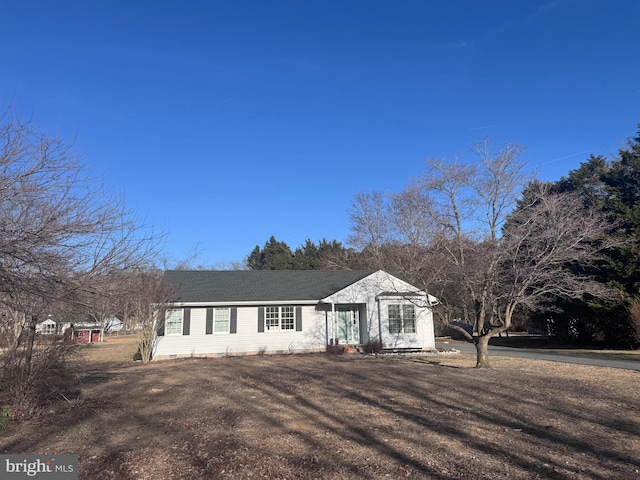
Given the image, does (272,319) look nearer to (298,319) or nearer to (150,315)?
(298,319)

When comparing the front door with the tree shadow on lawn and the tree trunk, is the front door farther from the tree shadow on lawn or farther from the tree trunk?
the tree shadow on lawn

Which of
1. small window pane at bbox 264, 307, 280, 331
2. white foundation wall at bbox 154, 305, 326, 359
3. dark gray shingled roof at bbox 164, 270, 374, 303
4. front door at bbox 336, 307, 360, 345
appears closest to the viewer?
white foundation wall at bbox 154, 305, 326, 359

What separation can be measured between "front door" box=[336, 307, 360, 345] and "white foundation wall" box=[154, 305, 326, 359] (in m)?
1.04

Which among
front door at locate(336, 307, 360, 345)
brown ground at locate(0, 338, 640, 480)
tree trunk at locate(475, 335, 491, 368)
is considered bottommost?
brown ground at locate(0, 338, 640, 480)

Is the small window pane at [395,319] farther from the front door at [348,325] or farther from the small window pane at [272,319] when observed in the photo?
the small window pane at [272,319]

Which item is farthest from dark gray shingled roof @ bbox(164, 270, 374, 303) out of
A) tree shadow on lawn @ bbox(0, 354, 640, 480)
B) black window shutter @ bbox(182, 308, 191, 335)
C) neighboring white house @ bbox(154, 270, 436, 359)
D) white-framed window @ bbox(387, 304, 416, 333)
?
tree shadow on lawn @ bbox(0, 354, 640, 480)

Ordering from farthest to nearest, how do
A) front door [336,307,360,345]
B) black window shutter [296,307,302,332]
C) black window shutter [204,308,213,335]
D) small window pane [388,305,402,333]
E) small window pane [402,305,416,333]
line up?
front door [336,307,360,345]
small window pane [402,305,416,333]
small window pane [388,305,402,333]
black window shutter [296,307,302,332]
black window shutter [204,308,213,335]

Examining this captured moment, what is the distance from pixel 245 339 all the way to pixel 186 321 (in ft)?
8.91

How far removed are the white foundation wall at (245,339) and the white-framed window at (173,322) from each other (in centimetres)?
22

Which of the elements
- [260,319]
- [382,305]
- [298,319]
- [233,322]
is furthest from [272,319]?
[382,305]

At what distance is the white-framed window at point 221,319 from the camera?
1966 cm

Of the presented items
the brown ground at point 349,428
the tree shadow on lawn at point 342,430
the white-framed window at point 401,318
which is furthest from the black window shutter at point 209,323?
the white-framed window at point 401,318

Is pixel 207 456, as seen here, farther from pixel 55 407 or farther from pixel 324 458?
pixel 55 407

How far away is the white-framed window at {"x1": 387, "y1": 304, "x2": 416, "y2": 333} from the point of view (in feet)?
69.2
